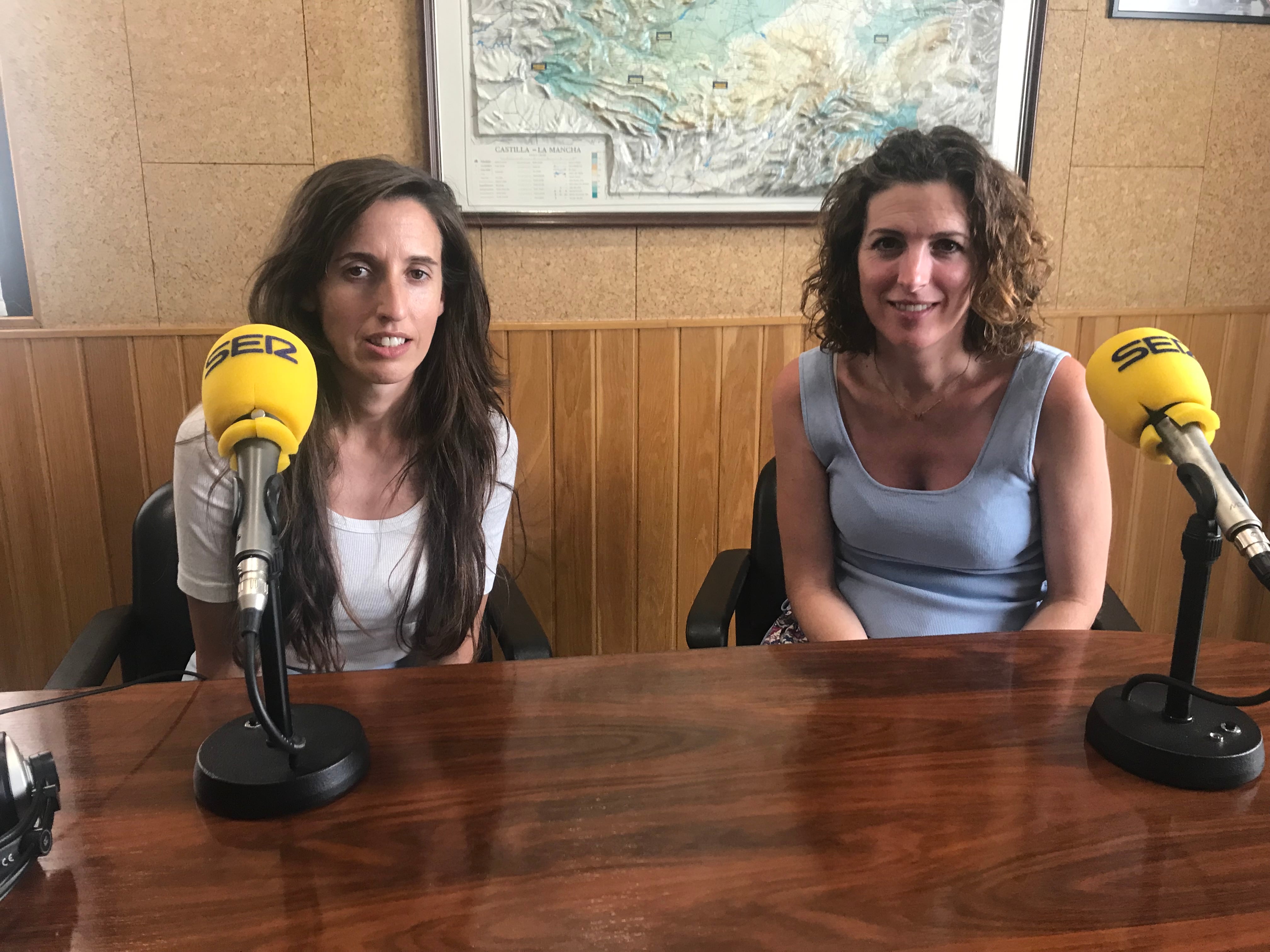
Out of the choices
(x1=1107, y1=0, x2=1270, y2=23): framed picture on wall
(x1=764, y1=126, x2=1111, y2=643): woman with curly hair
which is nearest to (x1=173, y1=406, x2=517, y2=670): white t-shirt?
(x1=764, y1=126, x2=1111, y2=643): woman with curly hair

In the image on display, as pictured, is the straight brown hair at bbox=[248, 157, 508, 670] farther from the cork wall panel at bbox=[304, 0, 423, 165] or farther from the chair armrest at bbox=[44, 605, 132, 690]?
the cork wall panel at bbox=[304, 0, 423, 165]

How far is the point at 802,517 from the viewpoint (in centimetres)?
160

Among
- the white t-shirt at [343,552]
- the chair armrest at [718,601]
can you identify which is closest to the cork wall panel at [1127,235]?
the chair armrest at [718,601]

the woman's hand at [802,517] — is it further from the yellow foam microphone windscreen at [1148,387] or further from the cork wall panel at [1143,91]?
the cork wall panel at [1143,91]

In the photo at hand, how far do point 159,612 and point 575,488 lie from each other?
3.10 feet

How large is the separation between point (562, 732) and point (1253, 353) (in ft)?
7.72

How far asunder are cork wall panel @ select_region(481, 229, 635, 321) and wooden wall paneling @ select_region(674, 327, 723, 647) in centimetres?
20

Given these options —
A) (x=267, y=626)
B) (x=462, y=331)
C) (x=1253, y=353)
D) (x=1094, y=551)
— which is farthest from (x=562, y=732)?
(x=1253, y=353)

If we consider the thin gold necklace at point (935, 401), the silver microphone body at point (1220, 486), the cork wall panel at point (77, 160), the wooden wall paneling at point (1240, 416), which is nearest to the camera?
the silver microphone body at point (1220, 486)

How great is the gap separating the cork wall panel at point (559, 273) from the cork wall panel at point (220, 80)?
0.47m

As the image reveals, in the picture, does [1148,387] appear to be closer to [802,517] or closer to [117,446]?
[802,517]

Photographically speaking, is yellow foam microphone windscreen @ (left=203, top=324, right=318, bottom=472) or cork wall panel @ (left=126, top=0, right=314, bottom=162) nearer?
yellow foam microphone windscreen @ (left=203, top=324, right=318, bottom=472)

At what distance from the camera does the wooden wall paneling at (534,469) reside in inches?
84.4

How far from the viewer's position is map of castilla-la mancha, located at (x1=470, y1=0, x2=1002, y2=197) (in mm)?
1973
